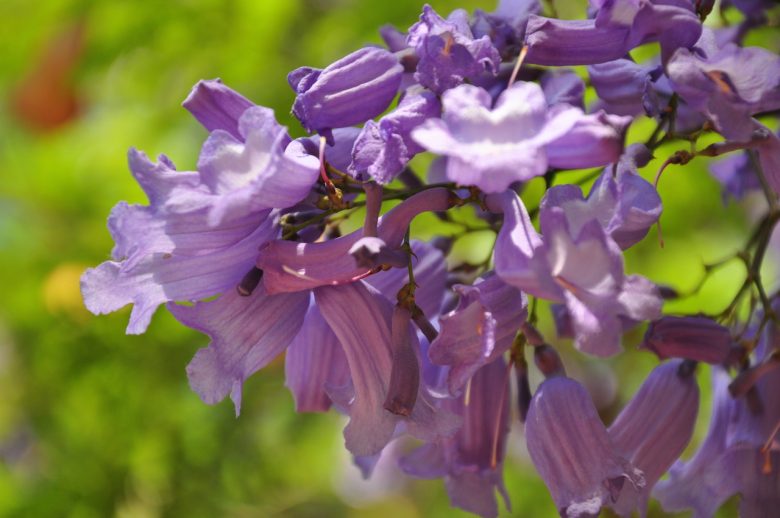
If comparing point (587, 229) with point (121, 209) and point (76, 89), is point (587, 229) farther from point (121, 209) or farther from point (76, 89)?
point (76, 89)

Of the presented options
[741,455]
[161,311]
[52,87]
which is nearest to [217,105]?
[741,455]

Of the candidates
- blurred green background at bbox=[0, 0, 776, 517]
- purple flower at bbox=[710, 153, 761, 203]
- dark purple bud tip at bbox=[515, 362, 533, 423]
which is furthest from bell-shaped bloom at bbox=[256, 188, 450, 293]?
blurred green background at bbox=[0, 0, 776, 517]

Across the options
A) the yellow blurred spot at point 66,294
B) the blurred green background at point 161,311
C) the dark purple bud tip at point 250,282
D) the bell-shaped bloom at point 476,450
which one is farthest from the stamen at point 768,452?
the yellow blurred spot at point 66,294

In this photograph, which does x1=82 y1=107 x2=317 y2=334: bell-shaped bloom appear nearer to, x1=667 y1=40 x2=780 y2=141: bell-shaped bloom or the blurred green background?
x1=667 y1=40 x2=780 y2=141: bell-shaped bloom

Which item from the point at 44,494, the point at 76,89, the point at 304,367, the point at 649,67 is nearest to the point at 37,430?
the point at 44,494

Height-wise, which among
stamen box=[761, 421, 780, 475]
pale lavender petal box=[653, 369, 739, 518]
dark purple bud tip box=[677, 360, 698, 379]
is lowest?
pale lavender petal box=[653, 369, 739, 518]

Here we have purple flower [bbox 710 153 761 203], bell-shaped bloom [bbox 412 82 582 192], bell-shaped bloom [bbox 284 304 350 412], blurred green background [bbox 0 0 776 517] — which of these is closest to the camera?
bell-shaped bloom [bbox 412 82 582 192]
